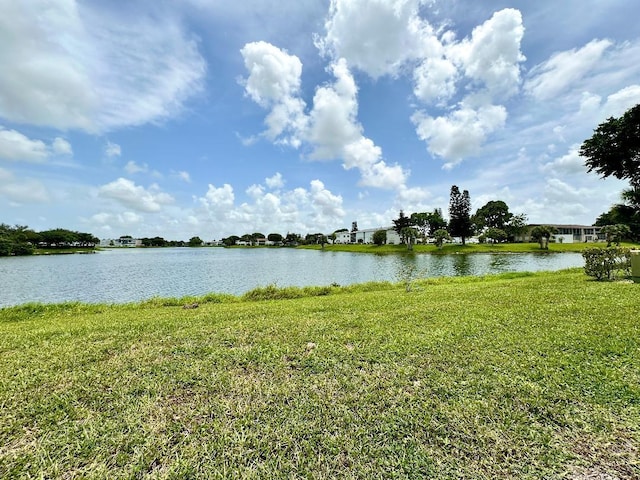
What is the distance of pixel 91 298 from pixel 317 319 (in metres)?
17.7

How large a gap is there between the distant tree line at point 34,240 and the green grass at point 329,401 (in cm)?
9284

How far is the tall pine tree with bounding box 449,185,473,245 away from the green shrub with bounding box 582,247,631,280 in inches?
2381

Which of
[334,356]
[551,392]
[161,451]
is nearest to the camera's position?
[161,451]

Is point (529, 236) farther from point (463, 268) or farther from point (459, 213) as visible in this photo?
point (463, 268)

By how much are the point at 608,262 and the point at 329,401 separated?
1357 centimetres

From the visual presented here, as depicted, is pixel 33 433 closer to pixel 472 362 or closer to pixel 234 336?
pixel 234 336

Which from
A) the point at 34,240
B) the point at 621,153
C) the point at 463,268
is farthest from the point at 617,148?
the point at 34,240

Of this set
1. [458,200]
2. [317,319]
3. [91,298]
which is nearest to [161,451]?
[317,319]

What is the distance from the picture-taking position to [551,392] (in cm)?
322

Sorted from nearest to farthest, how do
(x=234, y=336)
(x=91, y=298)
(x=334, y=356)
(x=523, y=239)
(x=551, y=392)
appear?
(x=551, y=392) < (x=334, y=356) < (x=234, y=336) < (x=91, y=298) < (x=523, y=239)

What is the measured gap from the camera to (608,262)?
36.9 feet

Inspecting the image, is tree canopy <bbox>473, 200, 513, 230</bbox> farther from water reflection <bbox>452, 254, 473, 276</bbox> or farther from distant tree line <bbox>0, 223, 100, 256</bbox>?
distant tree line <bbox>0, 223, 100, 256</bbox>

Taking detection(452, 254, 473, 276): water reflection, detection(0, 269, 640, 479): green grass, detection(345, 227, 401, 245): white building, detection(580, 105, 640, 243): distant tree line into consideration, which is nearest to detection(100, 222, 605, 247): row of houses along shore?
detection(345, 227, 401, 245): white building

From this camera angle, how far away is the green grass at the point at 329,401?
7.83 ft
